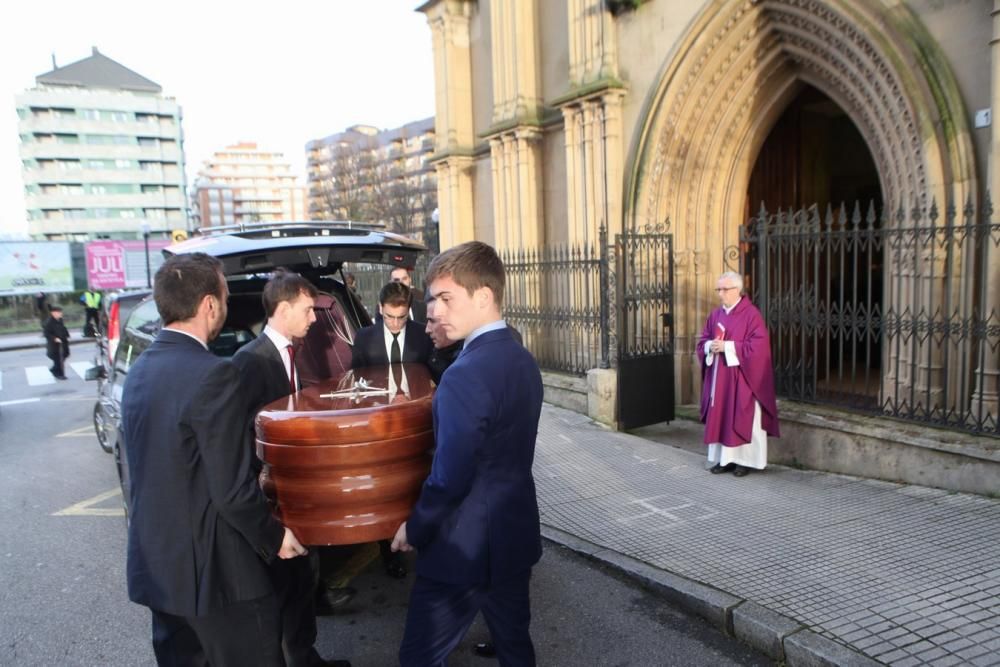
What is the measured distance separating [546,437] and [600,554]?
10.3ft

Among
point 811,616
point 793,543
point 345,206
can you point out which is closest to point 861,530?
point 793,543

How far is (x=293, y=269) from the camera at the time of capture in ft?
15.9

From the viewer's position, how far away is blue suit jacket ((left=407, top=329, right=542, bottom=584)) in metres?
2.20

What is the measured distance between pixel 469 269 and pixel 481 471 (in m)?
0.71

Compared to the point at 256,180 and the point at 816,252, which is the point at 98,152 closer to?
the point at 816,252

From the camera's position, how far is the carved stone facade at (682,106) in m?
5.94

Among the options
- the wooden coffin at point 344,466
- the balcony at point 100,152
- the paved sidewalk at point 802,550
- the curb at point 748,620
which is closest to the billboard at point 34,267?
the paved sidewalk at point 802,550

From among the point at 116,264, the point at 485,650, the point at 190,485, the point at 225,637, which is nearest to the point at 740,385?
the point at 485,650

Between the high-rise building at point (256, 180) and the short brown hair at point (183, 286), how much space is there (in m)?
161

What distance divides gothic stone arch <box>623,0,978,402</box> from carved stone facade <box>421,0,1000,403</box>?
2cm

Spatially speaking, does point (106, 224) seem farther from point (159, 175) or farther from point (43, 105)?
point (43, 105)

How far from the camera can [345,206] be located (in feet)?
160

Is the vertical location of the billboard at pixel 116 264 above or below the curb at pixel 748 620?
above

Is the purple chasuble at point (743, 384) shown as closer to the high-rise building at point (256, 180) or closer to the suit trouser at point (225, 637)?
the suit trouser at point (225, 637)
